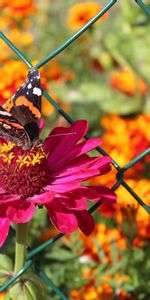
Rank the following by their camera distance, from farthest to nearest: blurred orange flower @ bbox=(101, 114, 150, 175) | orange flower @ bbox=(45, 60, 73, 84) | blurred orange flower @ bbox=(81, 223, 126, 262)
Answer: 1. orange flower @ bbox=(45, 60, 73, 84)
2. blurred orange flower @ bbox=(101, 114, 150, 175)
3. blurred orange flower @ bbox=(81, 223, 126, 262)

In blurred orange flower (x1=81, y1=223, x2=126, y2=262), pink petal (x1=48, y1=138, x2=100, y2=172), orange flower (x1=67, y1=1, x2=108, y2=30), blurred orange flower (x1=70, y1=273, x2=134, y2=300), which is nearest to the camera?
pink petal (x1=48, y1=138, x2=100, y2=172)

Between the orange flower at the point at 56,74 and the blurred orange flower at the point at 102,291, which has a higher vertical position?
the orange flower at the point at 56,74

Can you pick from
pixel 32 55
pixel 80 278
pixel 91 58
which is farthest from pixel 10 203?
pixel 91 58

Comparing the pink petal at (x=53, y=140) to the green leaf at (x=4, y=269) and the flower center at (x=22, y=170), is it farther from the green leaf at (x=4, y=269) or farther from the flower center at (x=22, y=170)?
the green leaf at (x=4, y=269)

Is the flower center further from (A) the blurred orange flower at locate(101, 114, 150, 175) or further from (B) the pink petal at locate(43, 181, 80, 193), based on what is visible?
(A) the blurred orange flower at locate(101, 114, 150, 175)

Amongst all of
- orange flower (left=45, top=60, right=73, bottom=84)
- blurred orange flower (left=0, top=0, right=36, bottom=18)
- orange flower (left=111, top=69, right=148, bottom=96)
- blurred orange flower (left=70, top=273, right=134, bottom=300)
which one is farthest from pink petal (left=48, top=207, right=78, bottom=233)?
orange flower (left=111, top=69, right=148, bottom=96)

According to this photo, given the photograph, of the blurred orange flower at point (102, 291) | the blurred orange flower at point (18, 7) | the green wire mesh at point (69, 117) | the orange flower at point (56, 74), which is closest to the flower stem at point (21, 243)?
the green wire mesh at point (69, 117)

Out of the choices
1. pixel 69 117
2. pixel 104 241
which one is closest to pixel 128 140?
pixel 104 241

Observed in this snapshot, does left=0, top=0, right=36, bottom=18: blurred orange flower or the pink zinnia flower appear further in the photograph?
left=0, top=0, right=36, bottom=18: blurred orange flower

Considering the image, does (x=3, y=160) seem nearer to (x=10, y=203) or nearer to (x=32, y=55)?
(x=10, y=203)

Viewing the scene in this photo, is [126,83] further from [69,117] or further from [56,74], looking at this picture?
[69,117]
